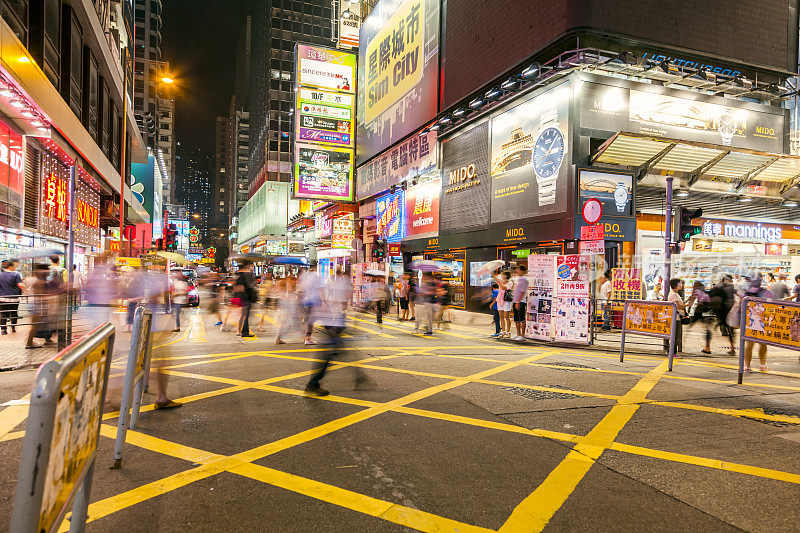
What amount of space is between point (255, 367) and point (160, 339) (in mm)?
2618

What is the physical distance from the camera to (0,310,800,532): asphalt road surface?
10.2ft

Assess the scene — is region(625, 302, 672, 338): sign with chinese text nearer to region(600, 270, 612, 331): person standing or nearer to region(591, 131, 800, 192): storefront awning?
region(600, 270, 612, 331): person standing

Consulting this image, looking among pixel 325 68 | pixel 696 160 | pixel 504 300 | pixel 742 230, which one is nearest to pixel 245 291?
pixel 504 300

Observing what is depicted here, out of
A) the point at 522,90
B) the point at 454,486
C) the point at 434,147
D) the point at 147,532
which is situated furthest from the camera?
the point at 434,147

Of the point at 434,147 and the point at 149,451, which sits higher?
Result: the point at 434,147

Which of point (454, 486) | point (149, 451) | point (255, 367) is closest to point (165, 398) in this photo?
point (149, 451)

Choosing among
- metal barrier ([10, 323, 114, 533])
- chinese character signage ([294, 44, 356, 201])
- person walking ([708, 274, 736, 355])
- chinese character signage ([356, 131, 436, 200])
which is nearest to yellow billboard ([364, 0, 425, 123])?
chinese character signage ([294, 44, 356, 201])

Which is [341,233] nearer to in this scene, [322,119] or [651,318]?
[322,119]

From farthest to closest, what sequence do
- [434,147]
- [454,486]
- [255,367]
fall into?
[434,147]
[255,367]
[454,486]

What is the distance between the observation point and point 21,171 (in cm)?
1418

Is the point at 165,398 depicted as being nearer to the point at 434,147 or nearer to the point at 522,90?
the point at 522,90

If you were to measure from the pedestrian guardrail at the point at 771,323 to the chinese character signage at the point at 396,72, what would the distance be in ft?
63.3

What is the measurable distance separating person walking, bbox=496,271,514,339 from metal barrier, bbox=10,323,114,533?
11123mm

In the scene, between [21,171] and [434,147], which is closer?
[21,171]
